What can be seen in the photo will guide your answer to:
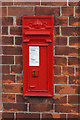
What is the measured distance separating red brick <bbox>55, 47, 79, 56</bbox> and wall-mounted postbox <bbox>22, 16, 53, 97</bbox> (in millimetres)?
115

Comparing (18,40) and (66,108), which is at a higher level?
(18,40)

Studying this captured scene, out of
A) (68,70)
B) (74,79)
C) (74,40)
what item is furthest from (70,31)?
(74,79)

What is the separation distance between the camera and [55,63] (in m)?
2.44

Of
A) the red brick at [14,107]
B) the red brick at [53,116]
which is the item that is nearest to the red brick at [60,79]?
the red brick at [53,116]

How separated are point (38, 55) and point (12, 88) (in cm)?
65

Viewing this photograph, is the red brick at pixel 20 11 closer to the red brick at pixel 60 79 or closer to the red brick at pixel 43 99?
the red brick at pixel 60 79

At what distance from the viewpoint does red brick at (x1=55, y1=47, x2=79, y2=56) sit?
2434 mm

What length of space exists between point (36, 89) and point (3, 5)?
4.38 feet

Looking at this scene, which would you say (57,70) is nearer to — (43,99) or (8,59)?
(43,99)

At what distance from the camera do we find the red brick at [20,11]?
242 centimetres

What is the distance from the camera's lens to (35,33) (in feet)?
7.69

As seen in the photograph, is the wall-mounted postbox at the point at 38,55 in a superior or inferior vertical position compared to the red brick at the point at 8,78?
superior

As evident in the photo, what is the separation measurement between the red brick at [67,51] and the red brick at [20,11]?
663 millimetres

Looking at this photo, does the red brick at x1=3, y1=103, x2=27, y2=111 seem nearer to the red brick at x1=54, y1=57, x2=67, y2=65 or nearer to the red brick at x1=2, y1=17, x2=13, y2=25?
the red brick at x1=54, y1=57, x2=67, y2=65
